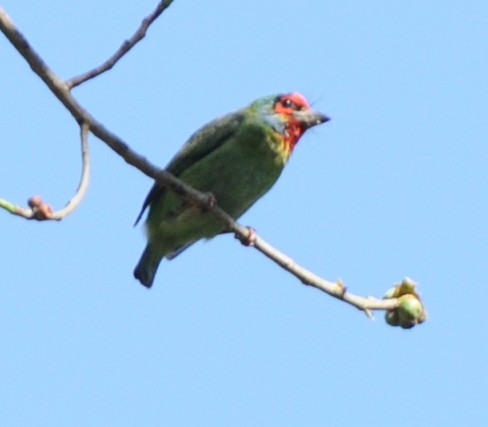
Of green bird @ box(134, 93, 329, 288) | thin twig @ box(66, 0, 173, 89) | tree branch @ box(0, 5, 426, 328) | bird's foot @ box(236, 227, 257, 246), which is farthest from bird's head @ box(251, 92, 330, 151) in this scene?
thin twig @ box(66, 0, 173, 89)

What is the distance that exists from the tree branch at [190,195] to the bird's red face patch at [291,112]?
6.19ft

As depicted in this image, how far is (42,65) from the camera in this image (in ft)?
12.6

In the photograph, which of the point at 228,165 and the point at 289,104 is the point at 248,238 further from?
the point at 289,104

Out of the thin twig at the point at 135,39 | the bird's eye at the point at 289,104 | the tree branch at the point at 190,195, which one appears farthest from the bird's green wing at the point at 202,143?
the thin twig at the point at 135,39

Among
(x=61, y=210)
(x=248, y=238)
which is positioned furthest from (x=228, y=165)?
(x=61, y=210)

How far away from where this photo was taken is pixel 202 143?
21.4 feet

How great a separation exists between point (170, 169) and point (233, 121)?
1.72 feet

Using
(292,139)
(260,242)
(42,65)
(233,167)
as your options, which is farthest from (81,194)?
(292,139)

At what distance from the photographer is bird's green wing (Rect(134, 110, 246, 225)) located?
6.50 m

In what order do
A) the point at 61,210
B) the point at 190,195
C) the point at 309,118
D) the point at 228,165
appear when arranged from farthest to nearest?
the point at 309,118
the point at 228,165
the point at 190,195
the point at 61,210

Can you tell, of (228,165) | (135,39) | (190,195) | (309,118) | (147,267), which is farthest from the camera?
(147,267)

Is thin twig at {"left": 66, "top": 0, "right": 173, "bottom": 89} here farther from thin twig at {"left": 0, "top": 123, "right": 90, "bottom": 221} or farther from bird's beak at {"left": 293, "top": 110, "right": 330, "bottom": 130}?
bird's beak at {"left": 293, "top": 110, "right": 330, "bottom": 130}

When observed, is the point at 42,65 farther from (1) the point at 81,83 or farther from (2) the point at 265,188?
(2) the point at 265,188

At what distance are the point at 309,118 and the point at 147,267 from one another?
146cm
